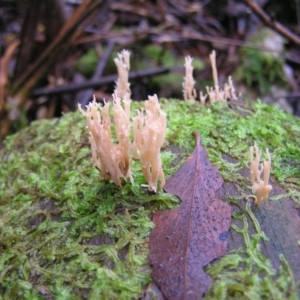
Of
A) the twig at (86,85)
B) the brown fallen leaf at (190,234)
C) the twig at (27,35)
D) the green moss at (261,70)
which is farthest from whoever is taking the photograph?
the green moss at (261,70)


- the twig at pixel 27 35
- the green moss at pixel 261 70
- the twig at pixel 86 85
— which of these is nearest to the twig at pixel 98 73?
the twig at pixel 86 85

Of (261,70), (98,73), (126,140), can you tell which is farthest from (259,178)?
(261,70)

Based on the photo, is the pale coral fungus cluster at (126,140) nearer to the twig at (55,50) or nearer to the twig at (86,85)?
the twig at (55,50)

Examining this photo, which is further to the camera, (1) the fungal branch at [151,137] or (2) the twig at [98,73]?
(2) the twig at [98,73]

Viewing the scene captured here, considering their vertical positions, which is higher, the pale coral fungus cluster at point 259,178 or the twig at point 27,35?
the twig at point 27,35

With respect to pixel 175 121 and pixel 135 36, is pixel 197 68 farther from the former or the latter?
pixel 175 121

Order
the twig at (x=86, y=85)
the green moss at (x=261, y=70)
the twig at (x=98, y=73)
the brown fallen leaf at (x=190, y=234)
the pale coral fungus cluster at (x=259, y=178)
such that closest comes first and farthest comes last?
the brown fallen leaf at (x=190, y=234) < the pale coral fungus cluster at (x=259, y=178) < the twig at (x=86, y=85) < the twig at (x=98, y=73) < the green moss at (x=261, y=70)

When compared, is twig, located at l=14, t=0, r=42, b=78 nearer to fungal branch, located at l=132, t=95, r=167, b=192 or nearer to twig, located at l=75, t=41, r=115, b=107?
twig, located at l=75, t=41, r=115, b=107
